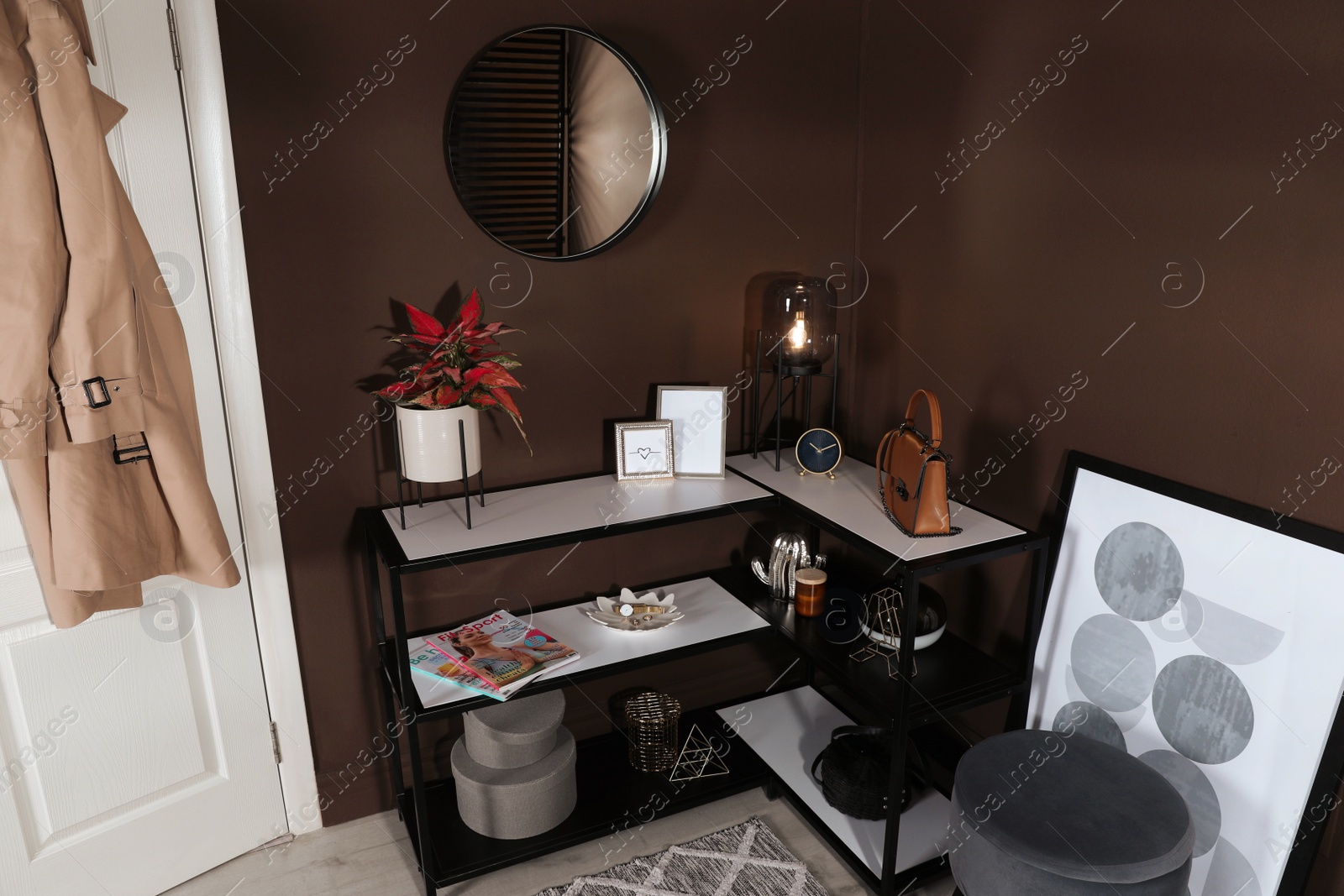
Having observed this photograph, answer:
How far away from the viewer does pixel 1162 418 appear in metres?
1.61

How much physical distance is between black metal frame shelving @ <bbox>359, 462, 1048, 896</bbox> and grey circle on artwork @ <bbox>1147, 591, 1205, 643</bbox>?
24 cm

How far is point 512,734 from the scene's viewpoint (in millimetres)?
1940

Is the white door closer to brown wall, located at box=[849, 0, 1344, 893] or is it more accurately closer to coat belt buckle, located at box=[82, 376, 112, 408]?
coat belt buckle, located at box=[82, 376, 112, 408]

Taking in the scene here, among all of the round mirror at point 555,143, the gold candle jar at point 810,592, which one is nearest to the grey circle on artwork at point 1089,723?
the gold candle jar at point 810,592

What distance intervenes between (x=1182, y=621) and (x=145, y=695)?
2.11m

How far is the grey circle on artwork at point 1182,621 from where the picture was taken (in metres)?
1.57

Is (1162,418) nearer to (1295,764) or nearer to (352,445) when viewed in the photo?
(1295,764)

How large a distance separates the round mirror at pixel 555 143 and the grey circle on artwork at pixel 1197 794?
1.60m

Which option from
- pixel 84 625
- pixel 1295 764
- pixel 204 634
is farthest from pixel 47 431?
pixel 1295 764

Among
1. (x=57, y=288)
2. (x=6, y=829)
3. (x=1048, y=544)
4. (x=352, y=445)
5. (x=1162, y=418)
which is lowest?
(x=6, y=829)

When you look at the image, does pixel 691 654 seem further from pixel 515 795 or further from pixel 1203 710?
pixel 1203 710

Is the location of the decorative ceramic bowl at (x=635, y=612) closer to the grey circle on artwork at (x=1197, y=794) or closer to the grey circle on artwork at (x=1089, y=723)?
the grey circle on artwork at (x=1089, y=723)

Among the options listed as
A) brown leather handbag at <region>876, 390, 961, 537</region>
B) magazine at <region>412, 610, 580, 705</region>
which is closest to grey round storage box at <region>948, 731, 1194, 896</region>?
brown leather handbag at <region>876, 390, 961, 537</region>

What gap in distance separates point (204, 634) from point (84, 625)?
232 mm
